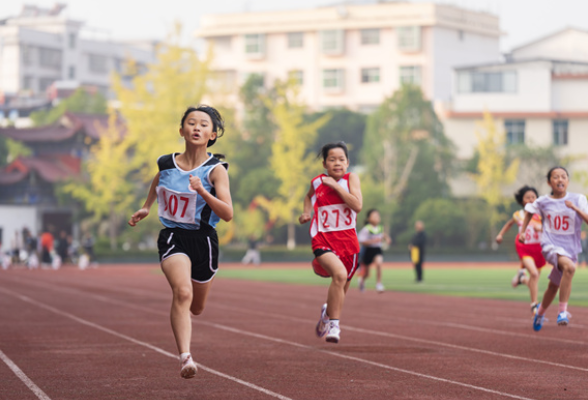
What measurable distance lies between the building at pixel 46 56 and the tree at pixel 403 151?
5776cm

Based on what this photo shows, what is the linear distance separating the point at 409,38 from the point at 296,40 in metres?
10.5

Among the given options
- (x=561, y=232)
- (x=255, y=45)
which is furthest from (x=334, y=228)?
(x=255, y=45)

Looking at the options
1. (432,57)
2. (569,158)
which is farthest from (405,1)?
(569,158)

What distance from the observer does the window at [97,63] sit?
5285 inches

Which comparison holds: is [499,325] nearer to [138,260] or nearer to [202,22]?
[138,260]

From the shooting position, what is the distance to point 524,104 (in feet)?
239

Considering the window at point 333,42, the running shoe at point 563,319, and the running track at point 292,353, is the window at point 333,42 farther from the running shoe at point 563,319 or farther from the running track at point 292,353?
the running shoe at point 563,319

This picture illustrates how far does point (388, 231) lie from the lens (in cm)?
6450

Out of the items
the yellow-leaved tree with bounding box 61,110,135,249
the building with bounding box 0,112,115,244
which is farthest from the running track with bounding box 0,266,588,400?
the building with bounding box 0,112,115,244

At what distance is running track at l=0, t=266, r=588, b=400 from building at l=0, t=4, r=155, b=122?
98483mm

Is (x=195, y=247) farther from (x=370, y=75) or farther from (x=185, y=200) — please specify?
(x=370, y=75)

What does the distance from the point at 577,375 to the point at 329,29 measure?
86.9 meters

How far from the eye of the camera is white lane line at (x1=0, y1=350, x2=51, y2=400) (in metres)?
8.63

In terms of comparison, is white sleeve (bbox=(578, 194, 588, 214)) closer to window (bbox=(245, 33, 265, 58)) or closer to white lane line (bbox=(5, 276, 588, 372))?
white lane line (bbox=(5, 276, 588, 372))
